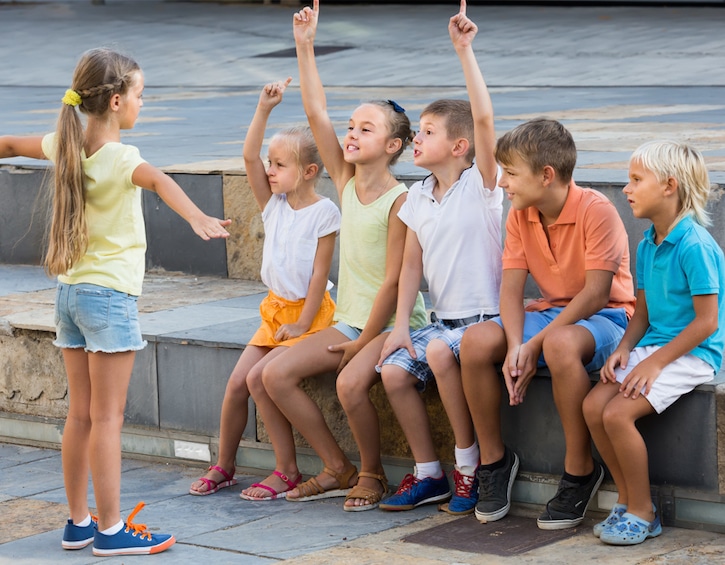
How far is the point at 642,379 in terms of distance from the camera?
3.52 meters

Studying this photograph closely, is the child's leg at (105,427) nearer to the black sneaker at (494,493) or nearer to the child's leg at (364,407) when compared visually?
the child's leg at (364,407)

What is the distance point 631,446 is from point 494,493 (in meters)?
0.49

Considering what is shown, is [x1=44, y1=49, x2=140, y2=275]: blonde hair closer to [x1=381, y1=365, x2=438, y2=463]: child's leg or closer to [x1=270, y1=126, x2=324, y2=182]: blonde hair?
[x1=270, y1=126, x2=324, y2=182]: blonde hair

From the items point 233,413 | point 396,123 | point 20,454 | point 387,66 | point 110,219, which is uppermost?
point 387,66

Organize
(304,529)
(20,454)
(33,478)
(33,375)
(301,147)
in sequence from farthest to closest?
(33,375) → (20,454) → (33,478) → (301,147) → (304,529)

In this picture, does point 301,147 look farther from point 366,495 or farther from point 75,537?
point 75,537

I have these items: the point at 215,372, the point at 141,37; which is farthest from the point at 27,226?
the point at 141,37

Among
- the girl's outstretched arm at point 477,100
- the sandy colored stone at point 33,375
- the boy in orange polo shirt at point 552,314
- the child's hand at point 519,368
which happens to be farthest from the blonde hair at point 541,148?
the sandy colored stone at point 33,375

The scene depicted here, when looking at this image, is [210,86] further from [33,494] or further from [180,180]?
[33,494]

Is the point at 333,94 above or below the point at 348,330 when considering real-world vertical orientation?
above

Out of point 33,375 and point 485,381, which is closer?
point 485,381

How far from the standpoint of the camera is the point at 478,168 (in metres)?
4.04

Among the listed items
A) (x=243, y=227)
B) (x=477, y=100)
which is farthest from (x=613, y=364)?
(x=243, y=227)

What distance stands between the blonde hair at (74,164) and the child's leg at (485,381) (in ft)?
3.73
